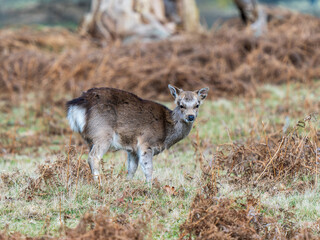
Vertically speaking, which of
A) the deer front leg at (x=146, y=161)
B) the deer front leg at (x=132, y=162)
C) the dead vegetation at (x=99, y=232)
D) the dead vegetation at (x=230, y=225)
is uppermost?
the dead vegetation at (x=99, y=232)

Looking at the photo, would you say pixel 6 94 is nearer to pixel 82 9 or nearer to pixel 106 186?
pixel 106 186

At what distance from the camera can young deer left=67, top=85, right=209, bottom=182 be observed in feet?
21.7

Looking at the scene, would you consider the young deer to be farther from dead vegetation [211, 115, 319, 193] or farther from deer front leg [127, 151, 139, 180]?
dead vegetation [211, 115, 319, 193]

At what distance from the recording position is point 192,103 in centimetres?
699

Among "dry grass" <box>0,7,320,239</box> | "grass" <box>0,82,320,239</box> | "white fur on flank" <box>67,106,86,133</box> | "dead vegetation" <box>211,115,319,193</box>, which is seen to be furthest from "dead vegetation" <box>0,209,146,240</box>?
"white fur on flank" <box>67,106,86,133</box>

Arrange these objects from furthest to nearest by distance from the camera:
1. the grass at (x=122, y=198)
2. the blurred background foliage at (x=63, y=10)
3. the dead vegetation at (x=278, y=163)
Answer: the blurred background foliage at (x=63, y=10)
the dead vegetation at (x=278, y=163)
the grass at (x=122, y=198)

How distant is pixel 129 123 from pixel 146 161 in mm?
613

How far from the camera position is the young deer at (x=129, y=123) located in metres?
6.62

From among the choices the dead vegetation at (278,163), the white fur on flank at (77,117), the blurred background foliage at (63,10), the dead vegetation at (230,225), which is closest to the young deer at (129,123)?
the white fur on flank at (77,117)

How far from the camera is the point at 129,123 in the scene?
22.7 ft

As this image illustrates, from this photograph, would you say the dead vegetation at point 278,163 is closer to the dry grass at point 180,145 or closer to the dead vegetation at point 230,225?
the dry grass at point 180,145

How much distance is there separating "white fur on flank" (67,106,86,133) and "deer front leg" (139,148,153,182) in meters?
0.94

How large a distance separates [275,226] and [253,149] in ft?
7.61

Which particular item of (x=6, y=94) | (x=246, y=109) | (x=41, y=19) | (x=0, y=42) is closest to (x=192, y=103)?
(x=246, y=109)
